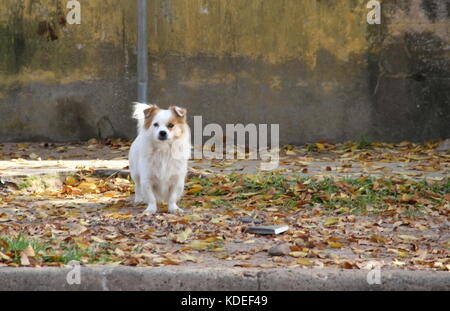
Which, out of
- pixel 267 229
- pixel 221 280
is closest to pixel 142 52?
pixel 267 229

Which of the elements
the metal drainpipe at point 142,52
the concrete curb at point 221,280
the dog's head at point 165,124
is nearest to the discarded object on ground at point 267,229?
the dog's head at point 165,124

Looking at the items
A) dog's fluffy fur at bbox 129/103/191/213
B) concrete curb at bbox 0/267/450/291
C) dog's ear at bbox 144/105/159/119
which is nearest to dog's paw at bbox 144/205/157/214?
dog's fluffy fur at bbox 129/103/191/213

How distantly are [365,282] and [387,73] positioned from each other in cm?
699

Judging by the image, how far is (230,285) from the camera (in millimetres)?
4980

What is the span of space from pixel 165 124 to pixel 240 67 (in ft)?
13.3

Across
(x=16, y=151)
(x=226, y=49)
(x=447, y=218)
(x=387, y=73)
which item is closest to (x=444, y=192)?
(x=447, y=218)

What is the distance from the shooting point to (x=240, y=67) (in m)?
11.7

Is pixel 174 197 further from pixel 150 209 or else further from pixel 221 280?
pixel 221 280

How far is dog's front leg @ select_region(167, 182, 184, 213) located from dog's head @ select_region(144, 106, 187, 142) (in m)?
0.45

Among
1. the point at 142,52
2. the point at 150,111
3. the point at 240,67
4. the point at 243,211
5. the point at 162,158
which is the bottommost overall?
the point at 243,211

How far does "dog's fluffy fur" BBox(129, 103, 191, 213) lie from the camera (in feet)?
25.9

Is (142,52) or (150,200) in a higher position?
(142,52)

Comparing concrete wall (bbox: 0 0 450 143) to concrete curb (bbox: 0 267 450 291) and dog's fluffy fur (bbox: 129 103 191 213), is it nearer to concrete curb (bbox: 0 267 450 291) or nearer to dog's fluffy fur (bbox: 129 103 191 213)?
dog's fluffy fur (bbox: 129 103 191 213)

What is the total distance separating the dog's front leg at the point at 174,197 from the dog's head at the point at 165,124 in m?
0.45
